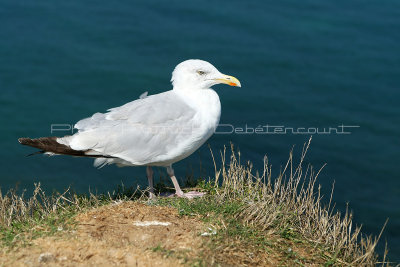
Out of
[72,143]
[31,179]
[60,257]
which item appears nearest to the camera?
[60,257]

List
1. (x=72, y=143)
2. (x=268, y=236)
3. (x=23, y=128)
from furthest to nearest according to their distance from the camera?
(x=23, y=128)
(x=72, y=143)
(x=268, y=236)

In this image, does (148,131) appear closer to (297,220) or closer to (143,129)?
(143,129)

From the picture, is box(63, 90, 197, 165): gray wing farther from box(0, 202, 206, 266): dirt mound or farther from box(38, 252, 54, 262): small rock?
box(38, 252, 54, 262): small rock

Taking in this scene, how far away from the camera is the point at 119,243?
5367 mm

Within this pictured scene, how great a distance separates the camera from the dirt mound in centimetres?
512

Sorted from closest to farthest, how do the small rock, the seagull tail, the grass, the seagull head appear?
the small rock → the grass → the seagull tail → the seagull head

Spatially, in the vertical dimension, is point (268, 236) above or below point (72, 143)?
below

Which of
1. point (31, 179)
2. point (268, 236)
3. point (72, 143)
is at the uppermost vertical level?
point (72, 143)

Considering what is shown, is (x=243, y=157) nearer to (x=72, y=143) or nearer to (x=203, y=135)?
A: (x=203, y=135)

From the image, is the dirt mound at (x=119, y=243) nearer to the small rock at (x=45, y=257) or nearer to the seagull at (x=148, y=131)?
the small rock at (x=45, y=257)

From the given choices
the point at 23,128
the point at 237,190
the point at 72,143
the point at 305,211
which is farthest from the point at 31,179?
the point at 305,211

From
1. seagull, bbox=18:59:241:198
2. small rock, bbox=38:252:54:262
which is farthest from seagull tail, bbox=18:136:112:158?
small rock, bbox=38:252:54:262

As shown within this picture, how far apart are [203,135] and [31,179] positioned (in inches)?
175

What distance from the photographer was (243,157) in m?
10.5
